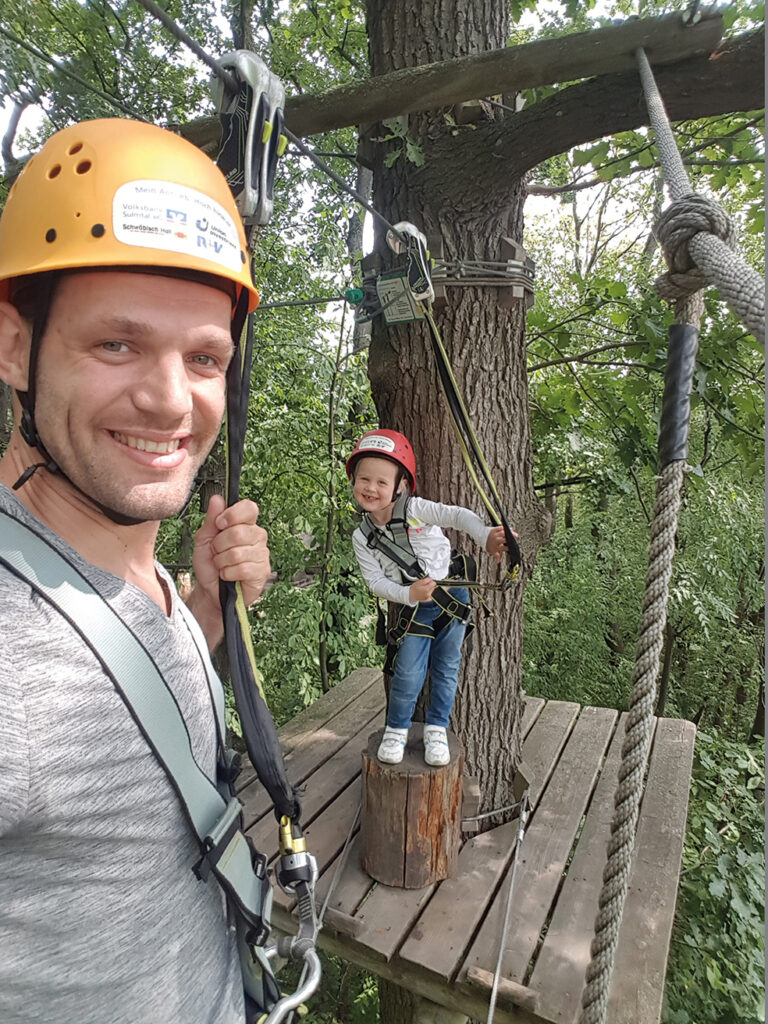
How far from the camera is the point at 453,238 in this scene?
2488 millimetres

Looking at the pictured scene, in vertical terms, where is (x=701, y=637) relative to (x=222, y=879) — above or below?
below

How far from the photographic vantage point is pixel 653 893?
2.25m

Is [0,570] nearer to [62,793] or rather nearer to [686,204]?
[62,793]

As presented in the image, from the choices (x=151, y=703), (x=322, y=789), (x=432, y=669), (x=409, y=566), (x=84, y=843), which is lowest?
(x=322, y=789)

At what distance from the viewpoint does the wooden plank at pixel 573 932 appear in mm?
1864

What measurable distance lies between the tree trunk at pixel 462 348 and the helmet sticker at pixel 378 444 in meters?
0.29

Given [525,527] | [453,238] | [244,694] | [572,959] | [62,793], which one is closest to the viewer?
[62,793]

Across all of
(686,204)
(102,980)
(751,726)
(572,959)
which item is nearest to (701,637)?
(751,726)

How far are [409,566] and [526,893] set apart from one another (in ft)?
4.40

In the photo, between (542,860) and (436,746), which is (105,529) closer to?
(436,746)

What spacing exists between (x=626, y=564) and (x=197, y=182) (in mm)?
6814

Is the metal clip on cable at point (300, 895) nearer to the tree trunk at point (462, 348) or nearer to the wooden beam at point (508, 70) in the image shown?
the tree trunk at point (462, 348)

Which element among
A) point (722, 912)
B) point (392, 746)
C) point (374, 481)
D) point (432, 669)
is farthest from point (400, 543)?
point (722, 912)

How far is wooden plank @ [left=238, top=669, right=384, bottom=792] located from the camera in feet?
10.9
